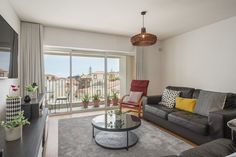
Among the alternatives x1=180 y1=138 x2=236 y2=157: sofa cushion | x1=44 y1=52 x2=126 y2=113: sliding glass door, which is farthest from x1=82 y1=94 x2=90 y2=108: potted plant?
x1=180 y1=138 x2=236 y2=157: sofa cushion

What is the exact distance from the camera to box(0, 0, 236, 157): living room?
2148mm

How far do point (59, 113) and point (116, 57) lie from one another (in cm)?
272

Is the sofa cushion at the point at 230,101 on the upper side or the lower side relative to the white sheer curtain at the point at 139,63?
lower

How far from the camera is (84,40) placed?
429 centimetres

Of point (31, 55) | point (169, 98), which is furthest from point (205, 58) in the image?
point (31, 55)

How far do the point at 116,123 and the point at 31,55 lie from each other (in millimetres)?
2844

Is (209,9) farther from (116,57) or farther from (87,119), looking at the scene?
(87,119)

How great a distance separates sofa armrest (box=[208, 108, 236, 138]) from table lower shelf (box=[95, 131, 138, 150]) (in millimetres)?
1242

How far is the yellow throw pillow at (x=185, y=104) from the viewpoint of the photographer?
307cm

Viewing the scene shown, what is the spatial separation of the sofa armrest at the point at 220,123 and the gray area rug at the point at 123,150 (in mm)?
468

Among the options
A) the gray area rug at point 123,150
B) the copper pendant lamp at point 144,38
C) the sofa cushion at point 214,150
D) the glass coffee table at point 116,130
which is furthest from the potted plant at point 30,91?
the sofa cushion at point 214,150

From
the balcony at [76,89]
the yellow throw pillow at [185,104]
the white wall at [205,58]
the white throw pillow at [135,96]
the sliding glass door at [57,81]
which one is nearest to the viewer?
the yellow throw pillow at [185,104]

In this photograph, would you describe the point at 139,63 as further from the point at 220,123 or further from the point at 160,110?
the point at 220,123

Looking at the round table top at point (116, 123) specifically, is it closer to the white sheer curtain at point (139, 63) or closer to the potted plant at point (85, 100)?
the potted plant at point (85, 100)
